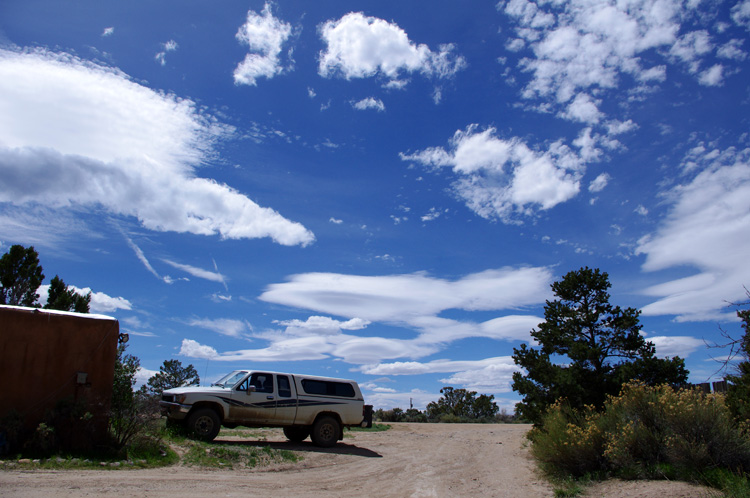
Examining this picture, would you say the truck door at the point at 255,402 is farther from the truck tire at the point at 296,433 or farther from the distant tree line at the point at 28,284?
the distant tree line at the point at 28,284

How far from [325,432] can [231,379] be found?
10.7 ft

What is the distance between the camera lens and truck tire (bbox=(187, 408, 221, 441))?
12.9 metres

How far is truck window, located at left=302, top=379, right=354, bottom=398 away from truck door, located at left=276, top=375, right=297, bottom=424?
51cm

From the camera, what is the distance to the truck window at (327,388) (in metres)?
15.1

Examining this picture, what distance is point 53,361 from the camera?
10.9 metres

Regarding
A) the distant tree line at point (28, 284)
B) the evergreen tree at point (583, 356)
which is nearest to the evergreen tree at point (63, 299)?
the distant tree line at point (28, 284)

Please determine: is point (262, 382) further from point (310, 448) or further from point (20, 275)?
point (20, 275)

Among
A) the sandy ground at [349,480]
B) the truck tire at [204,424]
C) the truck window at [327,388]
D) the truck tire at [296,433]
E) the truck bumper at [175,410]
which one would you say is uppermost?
the truck window at [327,388]

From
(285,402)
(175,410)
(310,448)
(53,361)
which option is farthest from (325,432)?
(53,361)

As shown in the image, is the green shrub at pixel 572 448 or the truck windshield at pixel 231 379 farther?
the truck windshield at pixel 231 379

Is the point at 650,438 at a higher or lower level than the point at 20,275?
lower

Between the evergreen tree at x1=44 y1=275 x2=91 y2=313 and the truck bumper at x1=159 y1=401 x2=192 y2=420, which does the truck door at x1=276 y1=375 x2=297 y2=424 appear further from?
the evergreen tree at x1=44 y1=275 x2=91 y2=313

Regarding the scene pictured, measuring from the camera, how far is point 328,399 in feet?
50.0

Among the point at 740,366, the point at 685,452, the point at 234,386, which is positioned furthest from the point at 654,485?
the point at 234,386
